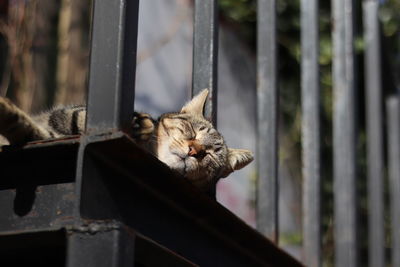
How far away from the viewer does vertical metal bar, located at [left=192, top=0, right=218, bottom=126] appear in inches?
105

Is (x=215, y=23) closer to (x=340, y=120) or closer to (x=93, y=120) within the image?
(x=93, y=120)

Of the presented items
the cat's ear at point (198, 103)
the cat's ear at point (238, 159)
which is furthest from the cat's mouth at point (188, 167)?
the cat's ear at point (238, 159)

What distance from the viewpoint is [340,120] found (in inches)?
163

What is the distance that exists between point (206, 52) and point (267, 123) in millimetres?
663

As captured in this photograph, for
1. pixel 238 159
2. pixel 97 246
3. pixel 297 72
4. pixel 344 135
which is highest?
pixel 297 72

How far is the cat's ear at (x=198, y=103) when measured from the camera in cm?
268

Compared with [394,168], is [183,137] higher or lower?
lower

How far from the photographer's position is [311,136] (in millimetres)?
3691

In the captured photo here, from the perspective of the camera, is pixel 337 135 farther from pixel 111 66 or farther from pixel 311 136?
pixel 111 66

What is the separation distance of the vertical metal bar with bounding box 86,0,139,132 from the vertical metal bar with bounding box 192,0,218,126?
0.71 meters

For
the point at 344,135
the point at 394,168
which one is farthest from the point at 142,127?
the point at 394,168

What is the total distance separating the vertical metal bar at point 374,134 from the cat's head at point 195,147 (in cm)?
176

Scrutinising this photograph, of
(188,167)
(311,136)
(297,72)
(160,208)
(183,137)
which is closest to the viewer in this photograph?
(160,208)

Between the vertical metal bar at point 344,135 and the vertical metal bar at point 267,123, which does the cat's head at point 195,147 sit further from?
the vertical metal bar at point 344,135
